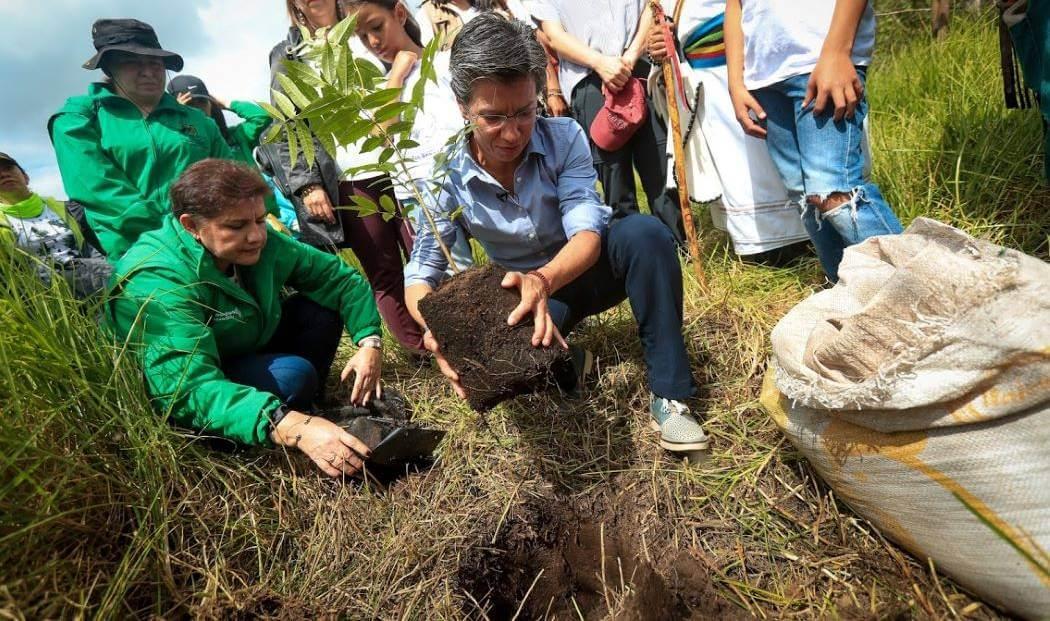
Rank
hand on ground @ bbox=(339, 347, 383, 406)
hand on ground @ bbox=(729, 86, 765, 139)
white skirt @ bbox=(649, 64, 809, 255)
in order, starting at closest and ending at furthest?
Result: hand on ground @ bbox=(729, 86, 765, 139) → hand on ground @ bbox=(339, 347, 383, 406) → white skirt @ bbox=(649, 64, 809, 255)

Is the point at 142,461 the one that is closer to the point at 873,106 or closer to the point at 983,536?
the point at 983,536

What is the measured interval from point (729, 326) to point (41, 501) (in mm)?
2006

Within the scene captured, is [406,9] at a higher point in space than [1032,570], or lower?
higher

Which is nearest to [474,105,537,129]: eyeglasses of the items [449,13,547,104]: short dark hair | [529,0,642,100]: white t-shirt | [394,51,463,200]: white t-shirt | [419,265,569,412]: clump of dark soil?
[449,13,547,104]: short dark hair

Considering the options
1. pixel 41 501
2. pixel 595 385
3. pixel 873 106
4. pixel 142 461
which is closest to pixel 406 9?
pixel 595 385

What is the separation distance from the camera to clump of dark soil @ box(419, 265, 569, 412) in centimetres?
137

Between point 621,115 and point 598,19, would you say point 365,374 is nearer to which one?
point 621,115

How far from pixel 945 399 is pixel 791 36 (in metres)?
1.21

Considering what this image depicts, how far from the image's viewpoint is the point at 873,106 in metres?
3.10

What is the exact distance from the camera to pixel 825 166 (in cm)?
161

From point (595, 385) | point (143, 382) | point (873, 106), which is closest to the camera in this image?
point (143, 382)

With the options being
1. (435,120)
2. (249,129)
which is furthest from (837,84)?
(249,129)

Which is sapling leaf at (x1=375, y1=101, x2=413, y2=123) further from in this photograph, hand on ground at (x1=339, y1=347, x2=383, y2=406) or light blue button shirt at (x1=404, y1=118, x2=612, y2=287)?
hand on ground at (x1=339, y1=347, x2=383, y2=406)

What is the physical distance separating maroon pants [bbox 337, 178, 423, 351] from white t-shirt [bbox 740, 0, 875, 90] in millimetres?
1501
